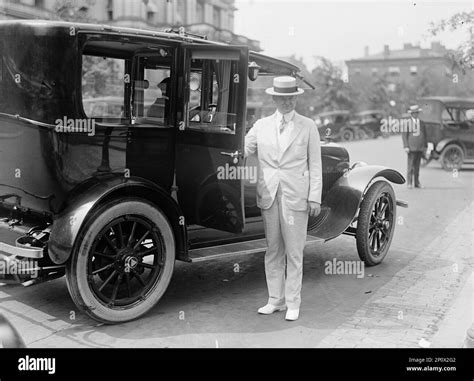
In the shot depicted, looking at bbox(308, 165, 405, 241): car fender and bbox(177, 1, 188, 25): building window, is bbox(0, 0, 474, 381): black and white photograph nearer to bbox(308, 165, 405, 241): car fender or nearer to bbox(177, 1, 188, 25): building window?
bbox(308, 165, 405, 241): car fender

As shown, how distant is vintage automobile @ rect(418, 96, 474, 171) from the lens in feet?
59.8

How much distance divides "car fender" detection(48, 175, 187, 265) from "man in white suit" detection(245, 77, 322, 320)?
29.6 inches

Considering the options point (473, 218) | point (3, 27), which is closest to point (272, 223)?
point (3, 27)

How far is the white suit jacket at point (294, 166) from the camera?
15.0ft

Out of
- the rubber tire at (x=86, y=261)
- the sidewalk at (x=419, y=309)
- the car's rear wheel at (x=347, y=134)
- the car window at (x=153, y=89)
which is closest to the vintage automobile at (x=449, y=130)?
the sidewalk at (x=419, y=309)

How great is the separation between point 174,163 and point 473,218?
6549mm

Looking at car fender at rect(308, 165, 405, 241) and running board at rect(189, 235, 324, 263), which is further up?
car fender at rect(308, 165, 405, 241)

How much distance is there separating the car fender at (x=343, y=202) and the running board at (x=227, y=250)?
2.72ft

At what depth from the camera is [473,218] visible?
956cm

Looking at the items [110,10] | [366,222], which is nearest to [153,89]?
[366,222]

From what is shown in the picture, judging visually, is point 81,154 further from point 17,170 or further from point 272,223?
point 272,223

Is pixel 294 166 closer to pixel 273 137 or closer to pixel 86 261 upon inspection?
pixel 273 137

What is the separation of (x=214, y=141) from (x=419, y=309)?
A: 7.71ft

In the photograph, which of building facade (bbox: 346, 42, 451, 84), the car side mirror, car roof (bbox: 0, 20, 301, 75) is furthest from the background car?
building facade (bbox: 346, 42, 451, 84)
